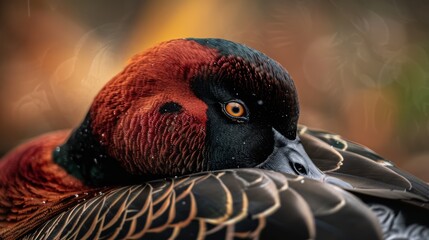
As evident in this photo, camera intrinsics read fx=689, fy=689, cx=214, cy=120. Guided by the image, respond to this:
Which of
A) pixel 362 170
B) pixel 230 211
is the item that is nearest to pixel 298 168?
pixel 362 170

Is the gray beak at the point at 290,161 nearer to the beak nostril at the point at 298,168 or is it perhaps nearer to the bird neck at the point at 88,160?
the beak nostril at the point at 298,168

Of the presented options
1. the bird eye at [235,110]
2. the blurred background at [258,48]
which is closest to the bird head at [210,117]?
the bird eye at [235,110]

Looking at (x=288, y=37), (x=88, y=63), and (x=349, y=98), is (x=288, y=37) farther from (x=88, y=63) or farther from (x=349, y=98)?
(x=88, y=63)

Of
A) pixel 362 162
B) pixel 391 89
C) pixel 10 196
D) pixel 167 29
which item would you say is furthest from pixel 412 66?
pixel 10 196

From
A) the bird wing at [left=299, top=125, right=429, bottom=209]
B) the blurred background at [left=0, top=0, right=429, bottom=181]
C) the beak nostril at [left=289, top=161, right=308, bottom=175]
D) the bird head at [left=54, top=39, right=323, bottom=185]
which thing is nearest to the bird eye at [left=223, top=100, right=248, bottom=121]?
the bird head at [left=54, top=39, right=323, bottom=185]

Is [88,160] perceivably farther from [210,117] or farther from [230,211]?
[230,211]

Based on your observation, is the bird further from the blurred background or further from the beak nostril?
the blurred background

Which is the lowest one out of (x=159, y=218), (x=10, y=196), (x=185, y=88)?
(x=10, y=196)
